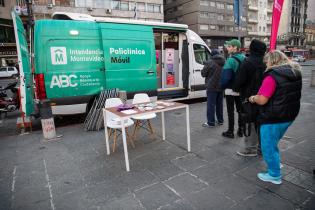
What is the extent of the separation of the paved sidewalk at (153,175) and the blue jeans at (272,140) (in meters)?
0.28

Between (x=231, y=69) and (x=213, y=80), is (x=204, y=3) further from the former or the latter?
(x=231, y=69)

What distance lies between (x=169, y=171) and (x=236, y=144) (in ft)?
5.62

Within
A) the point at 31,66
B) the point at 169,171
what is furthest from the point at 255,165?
the point at 31,66

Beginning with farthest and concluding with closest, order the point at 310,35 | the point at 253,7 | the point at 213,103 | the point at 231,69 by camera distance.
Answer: the point at 310,35
the point at 253,7
the point at 213,103
the point at 231,69

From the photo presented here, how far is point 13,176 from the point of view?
333 centimetres

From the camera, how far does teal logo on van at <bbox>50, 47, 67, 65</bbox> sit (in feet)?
16.9

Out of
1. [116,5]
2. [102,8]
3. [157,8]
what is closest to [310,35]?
[157,8]

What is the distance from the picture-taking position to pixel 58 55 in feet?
17.0

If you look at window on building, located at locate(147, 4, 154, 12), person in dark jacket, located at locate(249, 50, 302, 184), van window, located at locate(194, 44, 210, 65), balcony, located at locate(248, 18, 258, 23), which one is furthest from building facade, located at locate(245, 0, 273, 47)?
person in dark jacket, located at locate(249, 50, 302, 184)

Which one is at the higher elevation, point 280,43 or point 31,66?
point 280,43

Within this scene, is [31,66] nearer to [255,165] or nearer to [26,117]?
[26,117]

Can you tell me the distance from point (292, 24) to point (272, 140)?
3226 inches

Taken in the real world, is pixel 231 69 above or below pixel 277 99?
above

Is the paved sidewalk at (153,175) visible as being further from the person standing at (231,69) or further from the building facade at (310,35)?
the building facade at (310,35)
